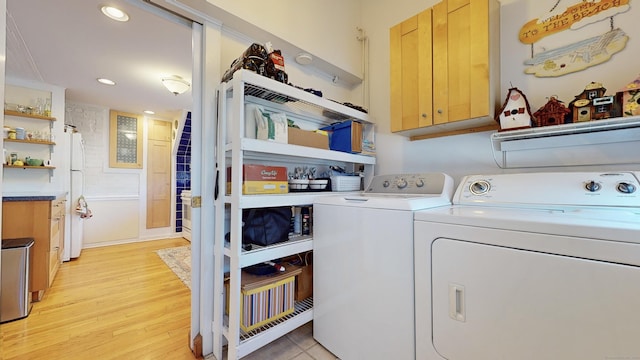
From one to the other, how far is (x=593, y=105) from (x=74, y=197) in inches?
207

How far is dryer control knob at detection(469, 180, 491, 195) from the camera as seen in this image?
54.4 inches

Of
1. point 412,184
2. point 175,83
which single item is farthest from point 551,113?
point 175,83

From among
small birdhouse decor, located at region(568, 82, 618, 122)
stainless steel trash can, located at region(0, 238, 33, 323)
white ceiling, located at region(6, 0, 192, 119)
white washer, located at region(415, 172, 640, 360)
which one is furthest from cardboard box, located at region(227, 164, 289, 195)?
stainless steel trash can, located at region(0, 238, 33, 323)

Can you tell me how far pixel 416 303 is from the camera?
42.7 inches

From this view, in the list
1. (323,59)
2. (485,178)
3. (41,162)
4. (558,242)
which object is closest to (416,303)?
(558,242)

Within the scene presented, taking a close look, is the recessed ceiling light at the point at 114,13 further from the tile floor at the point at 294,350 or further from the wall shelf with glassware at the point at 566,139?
the wall shelf with glassware at the point at 566,139

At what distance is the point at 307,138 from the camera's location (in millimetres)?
1678

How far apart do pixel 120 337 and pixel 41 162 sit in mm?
2750

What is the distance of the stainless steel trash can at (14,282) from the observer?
183 cm

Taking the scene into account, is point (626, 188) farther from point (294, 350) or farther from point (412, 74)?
point (294, 350)

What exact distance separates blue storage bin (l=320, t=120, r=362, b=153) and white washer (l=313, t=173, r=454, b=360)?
551 mm

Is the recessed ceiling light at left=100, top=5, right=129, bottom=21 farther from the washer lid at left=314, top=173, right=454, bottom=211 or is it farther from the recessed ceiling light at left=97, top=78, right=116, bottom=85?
the washer lid at left=314, top=173, right=454, bottom=211

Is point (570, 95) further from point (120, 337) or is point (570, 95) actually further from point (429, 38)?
point (120, 337)

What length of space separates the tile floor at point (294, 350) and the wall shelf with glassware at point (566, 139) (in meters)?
1.65
